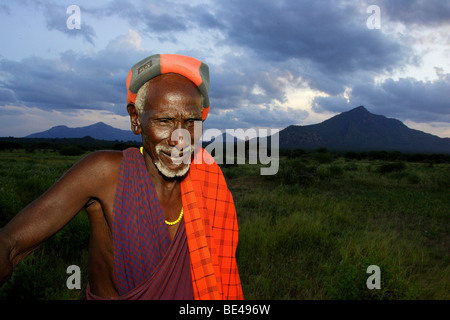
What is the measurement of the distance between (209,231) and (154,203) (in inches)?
16.4

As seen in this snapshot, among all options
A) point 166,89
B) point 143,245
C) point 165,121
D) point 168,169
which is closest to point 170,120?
point 165,121

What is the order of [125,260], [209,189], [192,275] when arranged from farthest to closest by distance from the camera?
[209,189] < [192,275] < [125,260]

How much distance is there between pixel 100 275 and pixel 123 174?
0.64 metres

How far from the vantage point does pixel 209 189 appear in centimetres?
198

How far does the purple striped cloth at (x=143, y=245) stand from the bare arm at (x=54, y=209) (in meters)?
0.12

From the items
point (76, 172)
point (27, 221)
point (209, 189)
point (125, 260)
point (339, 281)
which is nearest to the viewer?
point (27, 221)

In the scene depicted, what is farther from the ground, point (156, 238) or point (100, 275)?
point (156, 238)

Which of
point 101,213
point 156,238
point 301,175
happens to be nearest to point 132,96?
point 101,213

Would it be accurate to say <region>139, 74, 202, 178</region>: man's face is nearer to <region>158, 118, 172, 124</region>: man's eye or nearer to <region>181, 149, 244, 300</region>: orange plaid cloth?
<region>158, 118, 172, 124</region>: man's eye

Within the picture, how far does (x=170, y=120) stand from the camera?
168 cm

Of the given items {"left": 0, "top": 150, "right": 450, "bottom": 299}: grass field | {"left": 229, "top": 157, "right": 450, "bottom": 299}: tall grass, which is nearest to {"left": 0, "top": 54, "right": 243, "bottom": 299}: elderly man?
{"left": 0, "top": 150, "right": 450, "bottom": 299}: grass field

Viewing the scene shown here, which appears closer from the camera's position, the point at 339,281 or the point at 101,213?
the point at 101,213

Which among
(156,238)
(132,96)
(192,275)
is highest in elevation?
(132,96)
